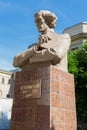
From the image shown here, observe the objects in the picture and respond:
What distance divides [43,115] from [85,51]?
16014 millimetres

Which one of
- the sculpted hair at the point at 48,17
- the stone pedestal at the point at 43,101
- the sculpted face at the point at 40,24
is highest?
the sculpted hair at the point at 48,17

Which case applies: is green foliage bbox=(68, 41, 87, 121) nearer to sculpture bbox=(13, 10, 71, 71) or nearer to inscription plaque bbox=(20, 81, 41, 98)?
sculpture bbox=(13, 10, 71, 71)

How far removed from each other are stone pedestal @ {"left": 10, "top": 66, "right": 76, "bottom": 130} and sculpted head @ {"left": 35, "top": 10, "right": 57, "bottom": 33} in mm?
1393

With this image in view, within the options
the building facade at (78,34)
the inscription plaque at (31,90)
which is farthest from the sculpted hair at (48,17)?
the building facade at (78,34)

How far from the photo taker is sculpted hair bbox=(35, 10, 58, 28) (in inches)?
306

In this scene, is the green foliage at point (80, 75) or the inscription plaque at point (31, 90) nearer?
the inscription plaque at point (31, 90)

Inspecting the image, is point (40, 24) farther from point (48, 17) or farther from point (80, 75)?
point (80, 75)

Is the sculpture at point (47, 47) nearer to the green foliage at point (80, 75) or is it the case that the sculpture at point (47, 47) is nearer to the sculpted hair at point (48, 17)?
the sculpted hair at point (48, 17)

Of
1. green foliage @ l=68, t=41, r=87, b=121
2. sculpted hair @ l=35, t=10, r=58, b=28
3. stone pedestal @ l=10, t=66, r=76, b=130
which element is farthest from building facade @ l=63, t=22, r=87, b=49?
stone pedestal @ l=10, t=66, r=76, b=130

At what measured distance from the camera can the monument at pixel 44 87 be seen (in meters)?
6.50

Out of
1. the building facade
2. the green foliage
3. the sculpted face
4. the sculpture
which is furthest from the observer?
the building facade

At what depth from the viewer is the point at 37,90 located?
267 inches

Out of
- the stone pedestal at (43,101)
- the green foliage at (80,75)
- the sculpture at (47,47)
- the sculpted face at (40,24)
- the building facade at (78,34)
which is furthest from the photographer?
the building facade at (78,34)

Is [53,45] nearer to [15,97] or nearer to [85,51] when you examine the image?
[15,97]
